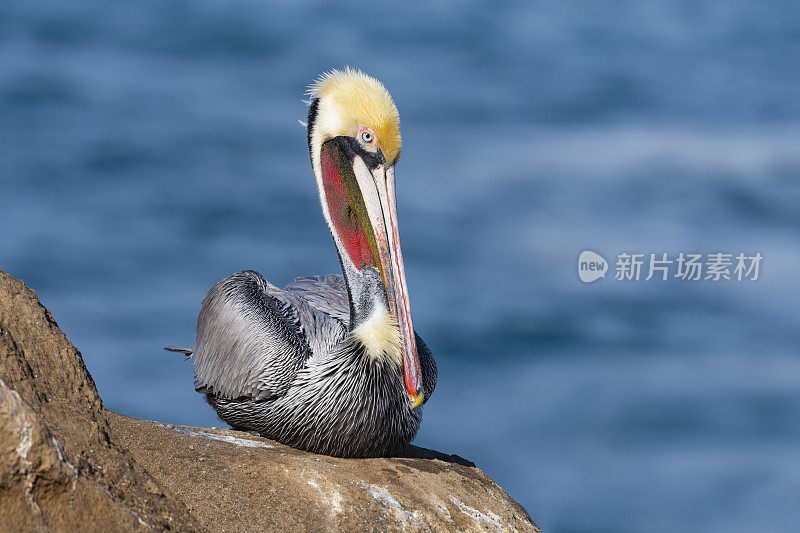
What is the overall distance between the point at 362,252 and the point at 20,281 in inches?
91.5

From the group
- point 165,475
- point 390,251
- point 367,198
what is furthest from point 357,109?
point 165,475

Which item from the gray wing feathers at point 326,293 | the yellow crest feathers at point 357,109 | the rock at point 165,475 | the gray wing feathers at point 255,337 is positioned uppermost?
the yellow crest feathers at point 357,109

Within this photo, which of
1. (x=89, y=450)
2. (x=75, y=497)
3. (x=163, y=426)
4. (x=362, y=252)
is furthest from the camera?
(x=362, y=252)

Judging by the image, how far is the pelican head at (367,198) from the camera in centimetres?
584

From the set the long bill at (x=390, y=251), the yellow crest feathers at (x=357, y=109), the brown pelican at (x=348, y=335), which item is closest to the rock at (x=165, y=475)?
the brown pelican at (x=348, y=335)

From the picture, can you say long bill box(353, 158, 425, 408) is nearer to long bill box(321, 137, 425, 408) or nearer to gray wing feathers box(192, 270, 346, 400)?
long bill box(321, 137, 425, 408)

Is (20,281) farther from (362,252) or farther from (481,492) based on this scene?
(481,492)

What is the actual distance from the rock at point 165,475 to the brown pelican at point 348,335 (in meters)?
0.19

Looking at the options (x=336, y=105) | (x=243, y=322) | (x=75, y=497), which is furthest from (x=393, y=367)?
(x=75, y=497)

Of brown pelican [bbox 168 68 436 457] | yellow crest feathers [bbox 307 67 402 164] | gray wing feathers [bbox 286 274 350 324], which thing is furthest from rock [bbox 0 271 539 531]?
yellow crest feathers [bbox 307 67 402 164]

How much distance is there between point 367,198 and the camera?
233 inches

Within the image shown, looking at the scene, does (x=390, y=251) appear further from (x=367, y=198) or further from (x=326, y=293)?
(x=326, y=293)

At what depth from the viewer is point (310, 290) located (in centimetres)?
719

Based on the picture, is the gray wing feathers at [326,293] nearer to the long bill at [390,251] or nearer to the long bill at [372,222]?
the long bill at [372,222]
